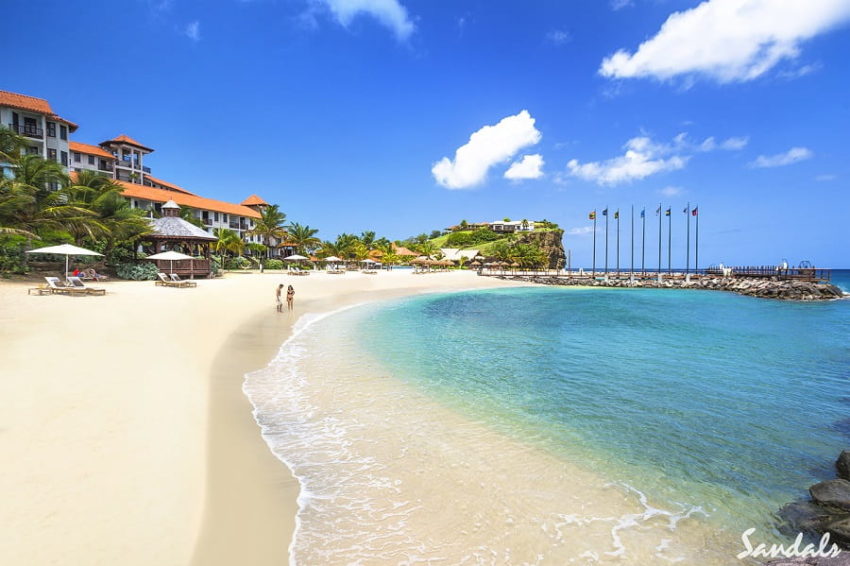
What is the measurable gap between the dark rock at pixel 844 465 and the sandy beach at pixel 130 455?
7.82 meters

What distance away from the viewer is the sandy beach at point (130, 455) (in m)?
3.67

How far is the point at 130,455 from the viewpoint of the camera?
199 inches

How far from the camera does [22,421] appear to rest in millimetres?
5430

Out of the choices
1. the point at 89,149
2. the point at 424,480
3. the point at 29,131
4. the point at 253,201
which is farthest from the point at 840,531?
the point at 253,201

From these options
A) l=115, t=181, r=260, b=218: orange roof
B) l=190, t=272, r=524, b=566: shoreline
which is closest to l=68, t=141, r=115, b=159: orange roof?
l=115, t=181, r=260, b=218: orange roof

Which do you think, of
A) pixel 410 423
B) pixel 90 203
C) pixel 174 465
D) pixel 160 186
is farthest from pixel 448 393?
pixel 160 186

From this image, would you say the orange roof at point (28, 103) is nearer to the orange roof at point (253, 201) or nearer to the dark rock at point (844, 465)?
the orange roof at point (253, 201)

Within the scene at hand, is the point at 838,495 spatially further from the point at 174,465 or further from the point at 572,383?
the point at 174,465

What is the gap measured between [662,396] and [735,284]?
55148 millimetres

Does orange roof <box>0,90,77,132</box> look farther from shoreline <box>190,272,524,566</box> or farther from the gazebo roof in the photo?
shoreline <box>190,272,524,566</box>

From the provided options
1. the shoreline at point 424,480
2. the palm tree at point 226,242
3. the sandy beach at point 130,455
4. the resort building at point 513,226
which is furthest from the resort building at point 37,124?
the resort building at point 513,226

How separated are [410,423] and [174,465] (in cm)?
378

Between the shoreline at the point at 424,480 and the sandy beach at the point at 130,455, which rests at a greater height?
the sandy beach at the point at 130,455

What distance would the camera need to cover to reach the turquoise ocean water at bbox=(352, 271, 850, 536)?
5836mm
